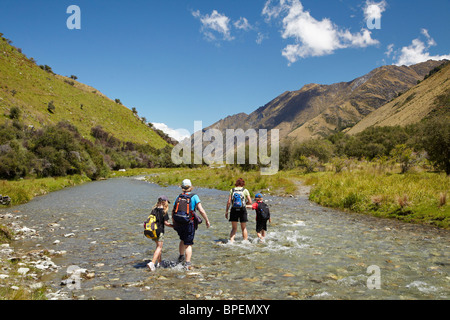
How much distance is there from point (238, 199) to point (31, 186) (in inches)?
1221

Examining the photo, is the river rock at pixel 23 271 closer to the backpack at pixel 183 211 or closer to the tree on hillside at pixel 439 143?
the backpack at pixel 183 211

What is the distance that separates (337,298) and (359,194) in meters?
15.9

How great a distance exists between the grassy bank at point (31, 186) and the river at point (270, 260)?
409 inches

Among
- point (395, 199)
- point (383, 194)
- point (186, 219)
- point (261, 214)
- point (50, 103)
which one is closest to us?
point (186, 219)

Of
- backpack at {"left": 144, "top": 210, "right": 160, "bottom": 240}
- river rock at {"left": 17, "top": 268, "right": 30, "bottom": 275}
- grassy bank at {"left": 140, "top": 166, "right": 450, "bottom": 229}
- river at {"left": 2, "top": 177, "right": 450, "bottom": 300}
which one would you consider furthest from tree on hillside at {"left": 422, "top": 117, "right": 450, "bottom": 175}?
river rock at {"left": 17, "top": 268, "right": 30, "bottom": 275}

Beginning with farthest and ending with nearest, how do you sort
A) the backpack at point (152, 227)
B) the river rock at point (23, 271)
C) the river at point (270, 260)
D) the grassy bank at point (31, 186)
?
the grassy bank at point (31, 186)
the backpack at point (152, 227)
the river rock at point (23, 271)
the river at point (270, 260)

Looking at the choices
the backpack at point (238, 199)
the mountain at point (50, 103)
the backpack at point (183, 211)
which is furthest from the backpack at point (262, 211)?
the mountain at point (50, 103)

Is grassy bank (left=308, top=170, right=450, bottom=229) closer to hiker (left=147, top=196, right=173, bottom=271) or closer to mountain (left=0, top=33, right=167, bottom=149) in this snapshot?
hiker (left=147, top=196, right=173, bottom=271)

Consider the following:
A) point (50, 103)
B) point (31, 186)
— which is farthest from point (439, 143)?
point (50, 103)

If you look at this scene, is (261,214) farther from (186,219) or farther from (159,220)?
(159,220)

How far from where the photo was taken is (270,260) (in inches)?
383

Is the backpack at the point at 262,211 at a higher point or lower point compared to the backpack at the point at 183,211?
lower

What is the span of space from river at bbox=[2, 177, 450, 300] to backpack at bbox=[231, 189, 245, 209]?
5.72 feet

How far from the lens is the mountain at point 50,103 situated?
80625 mm
